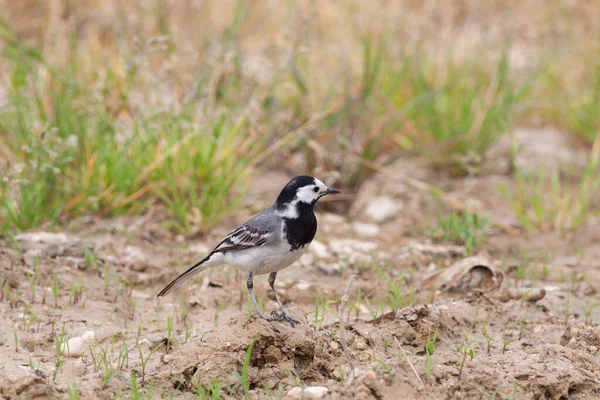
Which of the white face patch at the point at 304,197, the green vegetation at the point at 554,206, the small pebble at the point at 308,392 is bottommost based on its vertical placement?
the green vegetation at the point at 554,206

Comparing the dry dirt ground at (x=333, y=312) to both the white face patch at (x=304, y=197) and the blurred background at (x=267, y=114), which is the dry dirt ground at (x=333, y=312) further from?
the white face patch at (x=304, y=197)

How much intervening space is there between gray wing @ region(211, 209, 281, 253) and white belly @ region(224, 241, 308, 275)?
1.6 inches

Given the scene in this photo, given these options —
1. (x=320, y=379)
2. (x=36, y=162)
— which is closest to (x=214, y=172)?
(x=36, y=162)

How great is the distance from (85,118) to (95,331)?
8.41 feet

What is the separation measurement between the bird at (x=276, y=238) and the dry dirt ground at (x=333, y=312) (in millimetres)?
306

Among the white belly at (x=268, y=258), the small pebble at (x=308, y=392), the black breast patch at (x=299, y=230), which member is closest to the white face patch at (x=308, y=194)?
the black breast patch at (x=299, y=230)

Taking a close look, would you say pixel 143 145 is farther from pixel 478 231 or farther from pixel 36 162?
pixel 478 231

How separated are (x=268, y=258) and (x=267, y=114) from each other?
3165mm

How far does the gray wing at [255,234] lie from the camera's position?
4.11 m

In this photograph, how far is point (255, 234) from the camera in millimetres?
4180

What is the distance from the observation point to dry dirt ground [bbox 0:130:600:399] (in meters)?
3.45

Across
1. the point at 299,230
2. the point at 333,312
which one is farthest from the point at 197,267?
the point at 333,312

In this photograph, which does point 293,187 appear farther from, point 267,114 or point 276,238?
point 267,114

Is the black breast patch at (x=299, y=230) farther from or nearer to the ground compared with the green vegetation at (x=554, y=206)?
farther from the ground
